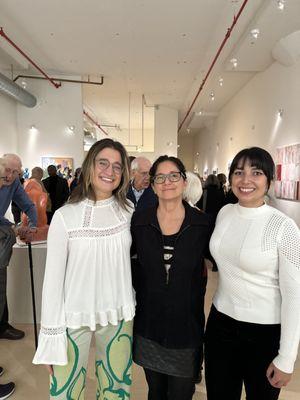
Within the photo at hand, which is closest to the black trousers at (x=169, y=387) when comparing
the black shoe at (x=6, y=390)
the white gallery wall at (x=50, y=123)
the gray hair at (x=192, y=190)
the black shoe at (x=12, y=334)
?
the gray hair at (x=192, y=190)

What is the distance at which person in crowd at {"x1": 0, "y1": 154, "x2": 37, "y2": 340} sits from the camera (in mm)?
2590

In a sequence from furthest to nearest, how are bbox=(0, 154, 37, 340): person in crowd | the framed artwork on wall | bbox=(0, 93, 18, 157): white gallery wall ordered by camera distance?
the framed artwork on wall → bbox=(0, 93, 18, 157): white gallery wall → bbox=(0, 154, 37, 340): person in crowd

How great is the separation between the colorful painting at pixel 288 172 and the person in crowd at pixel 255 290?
4325 mm

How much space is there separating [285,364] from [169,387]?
0.61 metres

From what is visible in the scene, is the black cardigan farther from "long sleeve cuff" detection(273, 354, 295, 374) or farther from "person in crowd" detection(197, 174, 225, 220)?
"person in crowd" detection(197, 174, 225, 220)

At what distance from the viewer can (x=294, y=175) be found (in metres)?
5.29

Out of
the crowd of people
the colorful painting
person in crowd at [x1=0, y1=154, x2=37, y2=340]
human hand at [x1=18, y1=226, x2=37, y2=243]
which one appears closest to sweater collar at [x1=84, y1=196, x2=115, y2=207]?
the crowd of people

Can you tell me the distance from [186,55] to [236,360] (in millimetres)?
6254

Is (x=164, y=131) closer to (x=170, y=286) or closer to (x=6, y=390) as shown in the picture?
(x=6, y=390)

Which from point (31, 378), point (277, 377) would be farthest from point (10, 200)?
point (277, 377)

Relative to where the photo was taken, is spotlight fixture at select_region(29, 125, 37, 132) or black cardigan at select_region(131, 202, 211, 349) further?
spotlight fixture at select_region(29, 125, 37, 132)

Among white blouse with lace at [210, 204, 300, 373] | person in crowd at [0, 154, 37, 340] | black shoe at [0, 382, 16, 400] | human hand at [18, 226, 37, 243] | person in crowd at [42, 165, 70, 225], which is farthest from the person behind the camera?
person in crowd at [42, 165, 70, 225]

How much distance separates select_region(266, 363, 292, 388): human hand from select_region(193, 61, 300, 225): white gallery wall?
440 cm

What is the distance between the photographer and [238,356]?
4.61 feet
